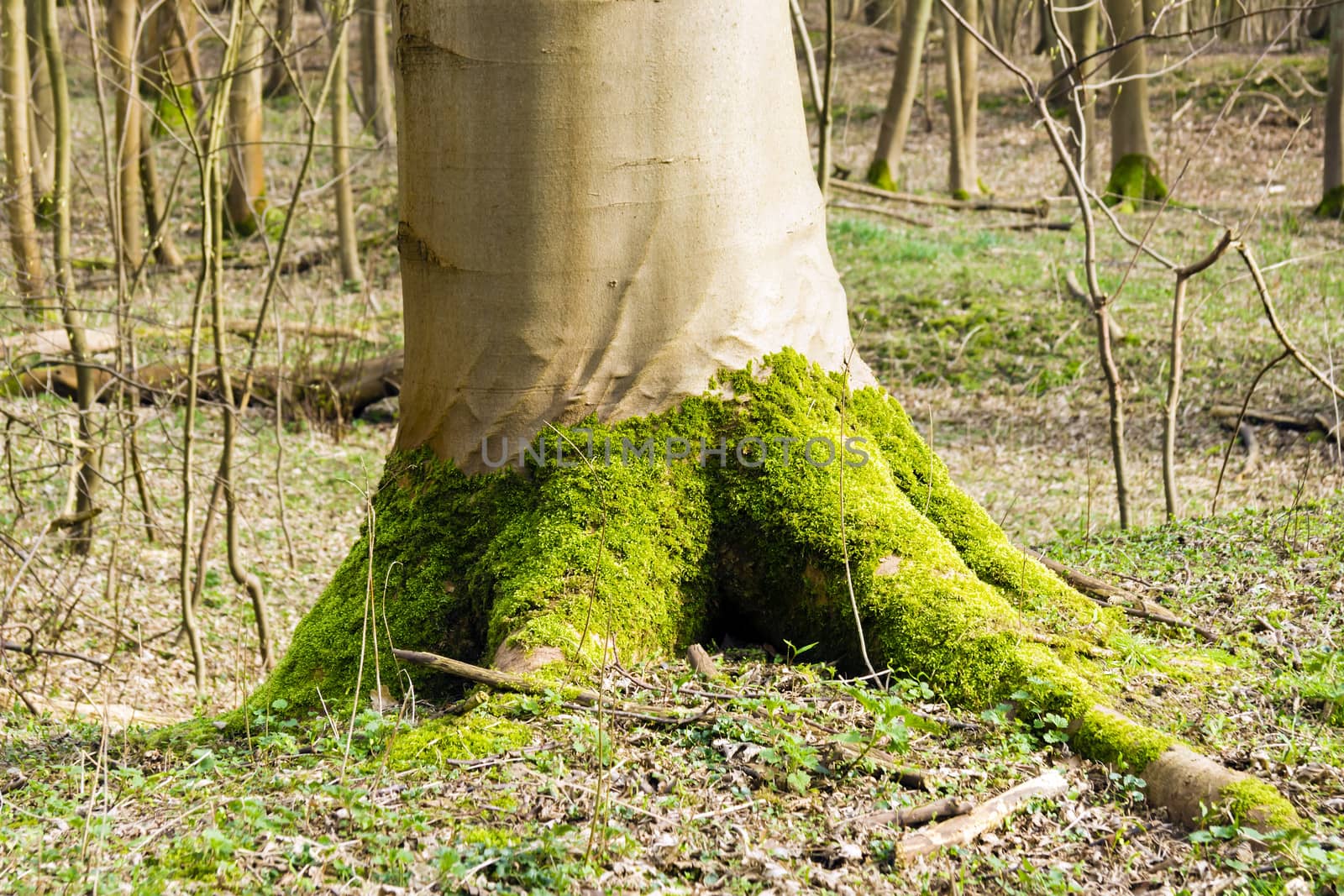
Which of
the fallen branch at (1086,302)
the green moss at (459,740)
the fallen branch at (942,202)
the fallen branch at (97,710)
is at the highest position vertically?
the fallen branch at (942,202)

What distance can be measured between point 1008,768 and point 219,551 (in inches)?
242

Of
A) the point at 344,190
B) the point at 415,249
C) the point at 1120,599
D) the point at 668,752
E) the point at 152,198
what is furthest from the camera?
the point at 344,190

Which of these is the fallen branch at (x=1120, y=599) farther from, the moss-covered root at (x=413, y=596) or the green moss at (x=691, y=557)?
the moss-covered root at (x=413, y=596)

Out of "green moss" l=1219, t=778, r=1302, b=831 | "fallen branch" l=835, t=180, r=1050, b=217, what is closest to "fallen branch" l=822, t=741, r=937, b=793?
"green moss" l=1219, t=778, r=1302, b=831

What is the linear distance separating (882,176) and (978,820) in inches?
645

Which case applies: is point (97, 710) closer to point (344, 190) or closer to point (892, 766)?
point (892, 766)

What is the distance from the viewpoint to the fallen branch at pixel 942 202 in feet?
53.5

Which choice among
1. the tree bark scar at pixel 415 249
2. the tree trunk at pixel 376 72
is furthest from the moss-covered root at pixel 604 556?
the tree trunk at pixel 376 72

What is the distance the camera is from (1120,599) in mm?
3645

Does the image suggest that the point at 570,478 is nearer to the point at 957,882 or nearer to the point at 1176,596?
the point at 957,882

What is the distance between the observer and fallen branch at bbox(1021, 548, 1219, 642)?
349 centimetres

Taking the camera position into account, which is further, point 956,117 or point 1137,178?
point 956,117

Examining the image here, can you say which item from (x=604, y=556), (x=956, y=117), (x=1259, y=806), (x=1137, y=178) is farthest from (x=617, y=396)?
(x=956, y=117)

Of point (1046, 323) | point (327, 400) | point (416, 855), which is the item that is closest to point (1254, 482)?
point (1046, 323)
